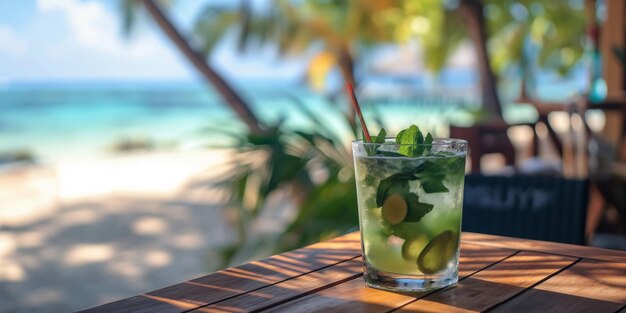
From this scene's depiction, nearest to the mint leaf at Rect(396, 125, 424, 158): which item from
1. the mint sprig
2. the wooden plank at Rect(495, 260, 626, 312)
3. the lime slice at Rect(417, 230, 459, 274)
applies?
the mint sprig

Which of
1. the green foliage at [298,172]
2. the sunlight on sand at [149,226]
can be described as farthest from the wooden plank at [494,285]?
the sunlight on sand at [149,226]

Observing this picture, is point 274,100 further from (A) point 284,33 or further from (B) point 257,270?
(B) point 257,270

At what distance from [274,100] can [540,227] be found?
3053 centimetres

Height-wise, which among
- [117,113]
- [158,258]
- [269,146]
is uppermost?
[117,113]

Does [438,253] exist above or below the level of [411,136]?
below

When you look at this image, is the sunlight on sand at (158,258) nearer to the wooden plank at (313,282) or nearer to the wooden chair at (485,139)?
the wooden chair at (485,139)

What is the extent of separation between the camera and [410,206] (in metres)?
0.87

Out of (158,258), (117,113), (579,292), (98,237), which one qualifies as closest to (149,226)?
(98,237)

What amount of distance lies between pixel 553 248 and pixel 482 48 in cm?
672

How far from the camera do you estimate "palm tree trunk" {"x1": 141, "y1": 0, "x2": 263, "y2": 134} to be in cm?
571

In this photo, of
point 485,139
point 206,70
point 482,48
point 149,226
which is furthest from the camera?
point 482,48

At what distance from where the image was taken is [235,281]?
962mm

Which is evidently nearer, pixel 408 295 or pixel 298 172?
pixel 408 295

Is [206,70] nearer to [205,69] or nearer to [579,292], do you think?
[205,69]
